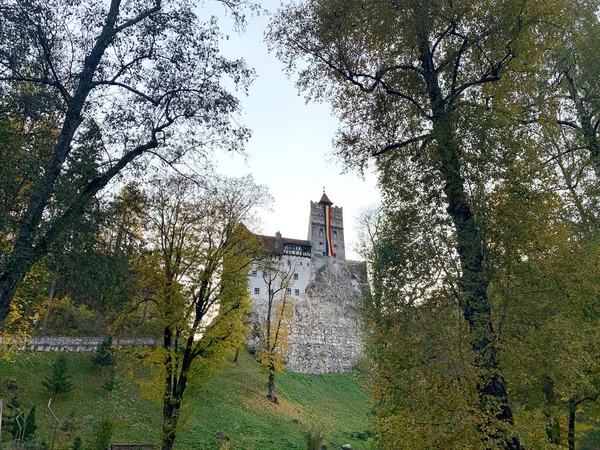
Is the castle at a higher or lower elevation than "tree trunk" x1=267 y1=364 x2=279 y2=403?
higher

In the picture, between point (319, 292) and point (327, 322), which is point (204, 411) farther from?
point (319, 292)

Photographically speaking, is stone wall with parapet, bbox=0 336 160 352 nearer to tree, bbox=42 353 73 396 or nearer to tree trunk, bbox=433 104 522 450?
tree, bbox=42 353 73 396

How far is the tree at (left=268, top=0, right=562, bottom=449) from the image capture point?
7.72 metres

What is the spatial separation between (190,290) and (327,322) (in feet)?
112

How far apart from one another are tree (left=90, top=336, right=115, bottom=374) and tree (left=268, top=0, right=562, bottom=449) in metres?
18.5

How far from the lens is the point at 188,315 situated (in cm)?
1516

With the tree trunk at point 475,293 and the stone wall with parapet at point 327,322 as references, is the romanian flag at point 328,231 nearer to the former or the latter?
the stone wall with parapet at point 327,322

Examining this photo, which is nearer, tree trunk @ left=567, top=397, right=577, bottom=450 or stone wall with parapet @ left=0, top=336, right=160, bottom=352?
tree trunk @ left=567, top=397, right=577, bottom=450

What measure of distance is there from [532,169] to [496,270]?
2253mm

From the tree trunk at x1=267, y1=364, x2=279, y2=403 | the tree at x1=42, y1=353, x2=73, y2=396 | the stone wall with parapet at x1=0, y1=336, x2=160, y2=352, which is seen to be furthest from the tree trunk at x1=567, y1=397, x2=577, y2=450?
the tree trunk at x1=267, y1=364, x2=279, y2=403

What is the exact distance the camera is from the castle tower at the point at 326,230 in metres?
56.5

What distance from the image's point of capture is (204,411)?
877 inches

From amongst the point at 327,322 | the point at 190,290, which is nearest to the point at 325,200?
the point at 327,322

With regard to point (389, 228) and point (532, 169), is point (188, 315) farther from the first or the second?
point (532, 169)
